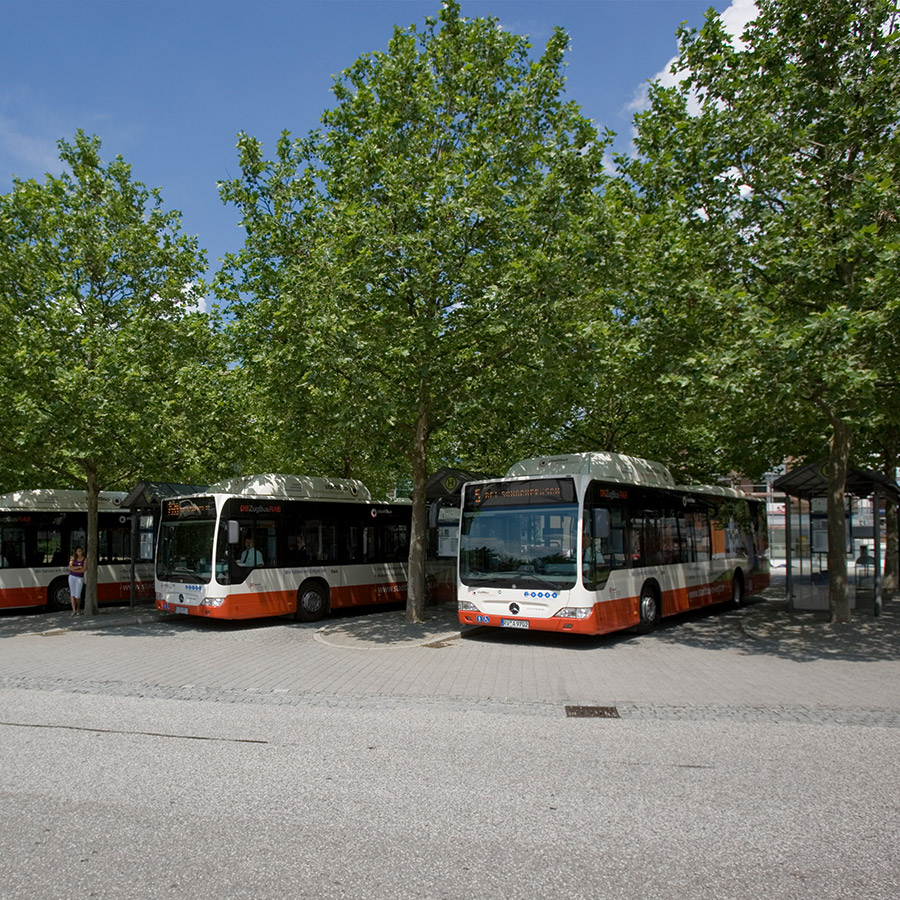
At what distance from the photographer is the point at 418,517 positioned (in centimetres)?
1590

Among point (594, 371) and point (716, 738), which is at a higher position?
point (594, 371)

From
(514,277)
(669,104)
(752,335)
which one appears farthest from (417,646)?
(669,104)

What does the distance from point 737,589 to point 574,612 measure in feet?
28.6

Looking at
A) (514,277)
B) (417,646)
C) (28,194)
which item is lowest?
(417,646)

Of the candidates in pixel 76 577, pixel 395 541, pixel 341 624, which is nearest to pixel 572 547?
pixel 341 624

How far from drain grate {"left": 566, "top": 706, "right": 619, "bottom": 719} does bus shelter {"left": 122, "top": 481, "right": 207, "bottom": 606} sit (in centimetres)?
1221

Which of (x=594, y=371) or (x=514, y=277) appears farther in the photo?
(x=594, y=371)

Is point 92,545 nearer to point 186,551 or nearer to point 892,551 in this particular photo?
point 186,551

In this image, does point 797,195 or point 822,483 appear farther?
point 822,483

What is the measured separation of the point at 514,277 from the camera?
12.9m

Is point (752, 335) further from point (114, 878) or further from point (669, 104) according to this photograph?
point (114, 878)

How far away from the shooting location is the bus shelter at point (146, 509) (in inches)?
730

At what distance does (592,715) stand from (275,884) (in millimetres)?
4797

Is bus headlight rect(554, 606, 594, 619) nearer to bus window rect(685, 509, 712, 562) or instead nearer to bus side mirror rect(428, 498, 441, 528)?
bus window rect(685, 509, 712, 562)
